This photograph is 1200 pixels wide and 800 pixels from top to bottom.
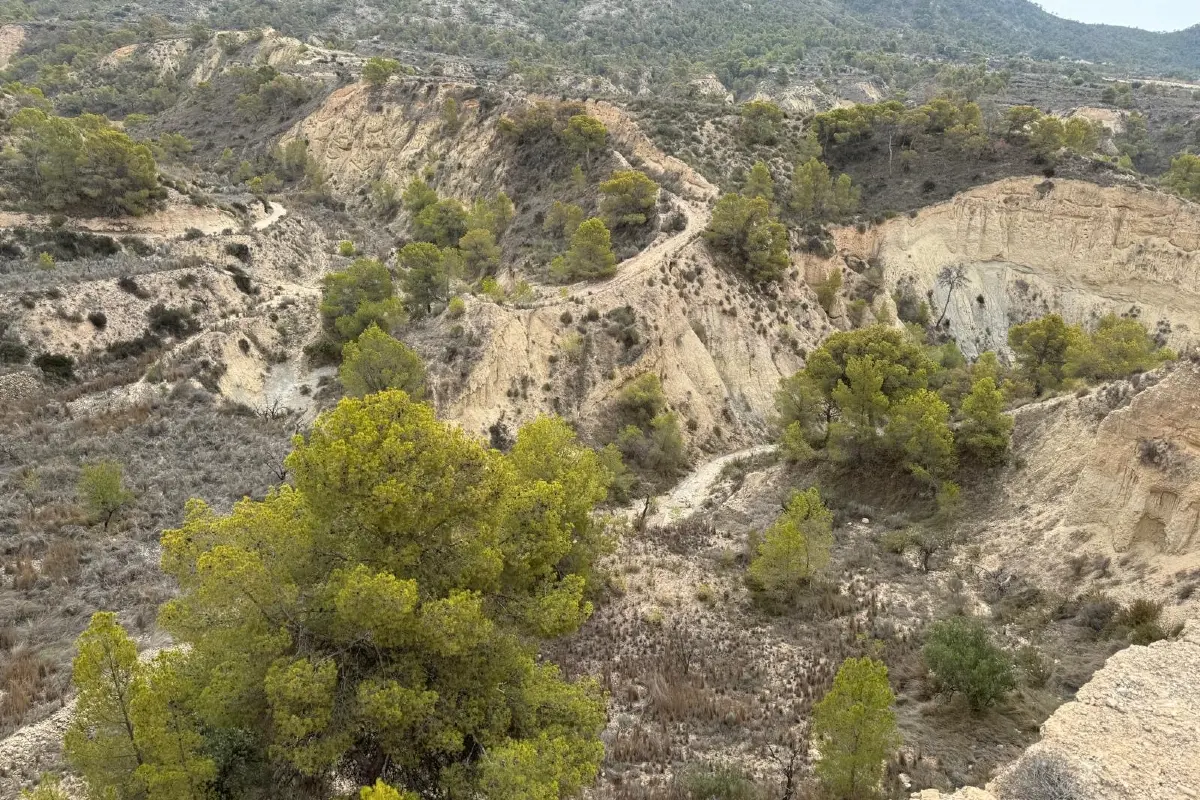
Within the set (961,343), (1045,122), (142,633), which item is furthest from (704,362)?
(1045,122)

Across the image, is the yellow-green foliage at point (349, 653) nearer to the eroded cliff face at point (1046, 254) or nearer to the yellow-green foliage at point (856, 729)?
the yellow-green foliage at point (856, 729)

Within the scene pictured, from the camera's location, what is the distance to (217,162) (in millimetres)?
75188

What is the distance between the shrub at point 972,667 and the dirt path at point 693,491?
16.3m

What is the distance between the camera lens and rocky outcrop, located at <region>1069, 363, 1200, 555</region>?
62.0 feet

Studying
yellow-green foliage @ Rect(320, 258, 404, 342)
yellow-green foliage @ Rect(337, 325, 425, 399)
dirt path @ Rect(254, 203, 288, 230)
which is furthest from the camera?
dirt path @ Rect(254, 203, 288, 230)

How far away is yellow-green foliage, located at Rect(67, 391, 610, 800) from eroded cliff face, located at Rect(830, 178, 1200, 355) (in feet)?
169

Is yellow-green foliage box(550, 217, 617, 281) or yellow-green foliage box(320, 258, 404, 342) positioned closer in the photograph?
yellow-green foliage box(320, 258, 404, 342)

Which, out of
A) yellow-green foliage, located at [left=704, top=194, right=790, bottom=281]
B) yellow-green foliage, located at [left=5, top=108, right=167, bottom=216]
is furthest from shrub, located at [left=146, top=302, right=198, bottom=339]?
yellow-green foliage, located at [left=704, top=194, right=790, bottom=281]

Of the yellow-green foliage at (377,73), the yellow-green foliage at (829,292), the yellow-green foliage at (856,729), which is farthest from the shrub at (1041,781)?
the yellow-green foliage at (377,73)

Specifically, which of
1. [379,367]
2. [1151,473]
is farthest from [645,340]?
[1151,473]

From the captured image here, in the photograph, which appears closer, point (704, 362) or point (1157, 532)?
point (1157, 532)

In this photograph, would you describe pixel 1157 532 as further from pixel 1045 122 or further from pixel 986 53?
pixel 986 53

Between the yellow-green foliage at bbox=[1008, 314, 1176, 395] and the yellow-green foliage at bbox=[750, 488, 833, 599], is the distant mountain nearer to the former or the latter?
the yellow-green foliage at bbox=[1008, 314, 1176, 395]

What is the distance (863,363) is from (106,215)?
49703mm
